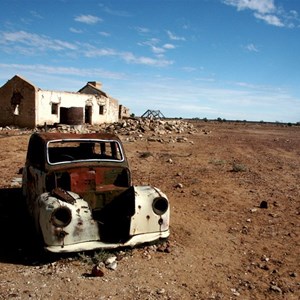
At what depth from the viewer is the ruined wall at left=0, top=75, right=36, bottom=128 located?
79.7 feet

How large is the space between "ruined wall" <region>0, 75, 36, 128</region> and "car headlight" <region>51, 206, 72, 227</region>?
833 inches

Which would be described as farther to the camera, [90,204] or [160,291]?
[90,204]

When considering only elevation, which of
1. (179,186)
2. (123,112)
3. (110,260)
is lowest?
(110,260)

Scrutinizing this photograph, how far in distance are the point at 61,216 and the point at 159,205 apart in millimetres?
1346

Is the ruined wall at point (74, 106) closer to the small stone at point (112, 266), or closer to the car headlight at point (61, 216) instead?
the car headlight at point (61, 216)

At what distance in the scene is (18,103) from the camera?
82.0ft

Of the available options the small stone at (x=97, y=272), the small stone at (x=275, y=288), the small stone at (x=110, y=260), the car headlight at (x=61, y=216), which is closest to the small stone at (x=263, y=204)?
the small stone at (x=275, y=288)

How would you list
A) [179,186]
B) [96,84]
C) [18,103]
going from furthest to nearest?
[96,84]
[18,103]
[179,186]

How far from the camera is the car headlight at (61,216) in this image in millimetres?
4309

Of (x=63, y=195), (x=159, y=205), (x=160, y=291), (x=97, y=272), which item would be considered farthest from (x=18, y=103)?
(x=160, y=291)

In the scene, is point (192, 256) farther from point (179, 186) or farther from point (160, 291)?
point (179, 186)

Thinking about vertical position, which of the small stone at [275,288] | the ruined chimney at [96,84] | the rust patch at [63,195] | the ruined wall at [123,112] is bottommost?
the small stone at [275,288]

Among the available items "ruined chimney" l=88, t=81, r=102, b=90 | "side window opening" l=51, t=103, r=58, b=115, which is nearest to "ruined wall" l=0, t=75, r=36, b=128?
"side window opening" l=51, t=103, r=58, b=115

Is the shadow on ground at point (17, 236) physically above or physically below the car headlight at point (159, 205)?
below
